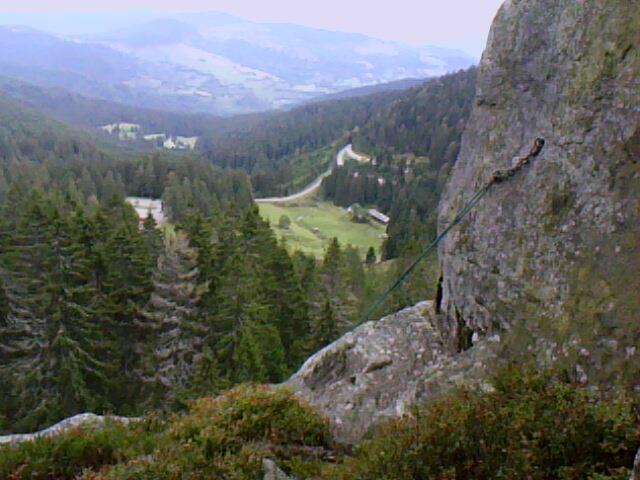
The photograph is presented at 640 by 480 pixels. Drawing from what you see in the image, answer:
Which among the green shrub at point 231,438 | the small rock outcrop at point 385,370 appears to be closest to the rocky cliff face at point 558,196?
the small rock outcrop at point 385,370

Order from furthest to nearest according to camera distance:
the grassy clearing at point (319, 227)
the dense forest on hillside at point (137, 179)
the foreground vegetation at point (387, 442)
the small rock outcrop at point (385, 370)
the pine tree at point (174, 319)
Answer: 1. the dense forest on hillside at point (137, 179)
2. the grassy clearing at point (319, 227)
3. the pine tree at point (174, 319)
4. the small rock outcrop at point (385, 370)
5. the foreground vegetation at point (387, 442)

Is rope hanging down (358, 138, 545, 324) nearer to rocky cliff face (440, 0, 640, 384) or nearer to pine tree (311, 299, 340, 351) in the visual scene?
rocky cliff face (440, 0, 640, 384)

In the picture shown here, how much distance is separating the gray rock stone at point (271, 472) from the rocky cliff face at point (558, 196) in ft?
12.2

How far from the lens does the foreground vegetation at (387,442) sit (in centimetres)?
559

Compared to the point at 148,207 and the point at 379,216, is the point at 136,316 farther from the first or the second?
the point at 379,216

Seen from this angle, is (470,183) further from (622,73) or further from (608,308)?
(608,308)

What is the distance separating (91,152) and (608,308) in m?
157

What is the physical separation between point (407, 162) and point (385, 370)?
156011 millimetres

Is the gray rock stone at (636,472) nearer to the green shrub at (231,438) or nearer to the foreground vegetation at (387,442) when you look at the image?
the foreground vegetation at (387,442)

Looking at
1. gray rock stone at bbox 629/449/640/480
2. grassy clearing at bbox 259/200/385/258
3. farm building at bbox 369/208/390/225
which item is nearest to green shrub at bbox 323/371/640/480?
gray rock stone at bbox 629/449/640/480

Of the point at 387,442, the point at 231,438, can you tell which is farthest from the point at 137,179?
the point at 387,442

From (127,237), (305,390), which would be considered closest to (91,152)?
(127,237)

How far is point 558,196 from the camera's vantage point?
8.53 metres

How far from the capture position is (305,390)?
11914mm
